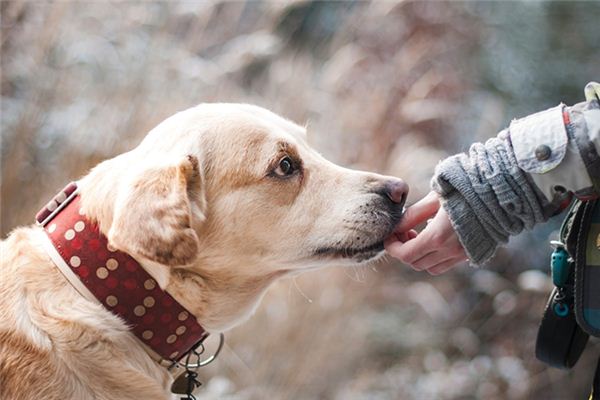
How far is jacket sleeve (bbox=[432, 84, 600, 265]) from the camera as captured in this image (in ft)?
5.10

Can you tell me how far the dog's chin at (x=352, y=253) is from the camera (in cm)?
193

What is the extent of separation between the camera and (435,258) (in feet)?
6.11

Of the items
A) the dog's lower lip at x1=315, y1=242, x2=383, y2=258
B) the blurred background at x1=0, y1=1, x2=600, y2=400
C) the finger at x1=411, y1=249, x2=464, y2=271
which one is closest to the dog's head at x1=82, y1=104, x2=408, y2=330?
the dog's lower lip at x1=315, y1=242, x2=383, y2=258

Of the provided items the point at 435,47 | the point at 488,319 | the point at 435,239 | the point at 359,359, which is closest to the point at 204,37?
the point at 435,47

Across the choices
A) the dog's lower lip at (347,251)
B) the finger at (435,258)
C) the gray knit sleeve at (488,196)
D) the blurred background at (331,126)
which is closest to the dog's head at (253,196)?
the dog's lower lip at (347,251)

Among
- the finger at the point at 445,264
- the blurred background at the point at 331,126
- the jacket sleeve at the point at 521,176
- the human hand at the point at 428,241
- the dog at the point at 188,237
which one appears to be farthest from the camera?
the blurred background at the point at 331,126

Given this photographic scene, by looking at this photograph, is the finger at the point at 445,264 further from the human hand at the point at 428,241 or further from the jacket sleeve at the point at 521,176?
the jacket sleeve at the point at 521,176

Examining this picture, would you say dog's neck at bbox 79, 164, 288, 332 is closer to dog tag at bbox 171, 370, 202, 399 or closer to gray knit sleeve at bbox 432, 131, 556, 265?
dog tag at bbox 171, 370, 202, 399

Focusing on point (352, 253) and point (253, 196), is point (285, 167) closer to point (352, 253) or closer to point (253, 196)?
point (253, 196)

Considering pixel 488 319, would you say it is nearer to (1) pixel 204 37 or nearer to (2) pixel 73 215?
(1) pixel 204 37

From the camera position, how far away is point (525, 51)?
4.20m

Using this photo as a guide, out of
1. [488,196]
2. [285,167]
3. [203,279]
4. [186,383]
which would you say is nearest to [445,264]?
[488,196]

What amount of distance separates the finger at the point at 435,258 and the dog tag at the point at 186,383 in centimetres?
66

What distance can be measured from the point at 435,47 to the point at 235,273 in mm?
2655
